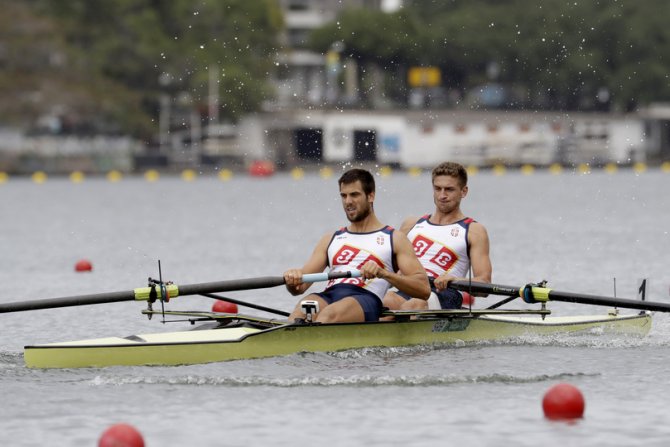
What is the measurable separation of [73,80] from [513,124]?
3092 cm

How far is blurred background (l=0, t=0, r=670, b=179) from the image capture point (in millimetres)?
83250

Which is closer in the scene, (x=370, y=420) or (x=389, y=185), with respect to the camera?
(x=370, y=420)

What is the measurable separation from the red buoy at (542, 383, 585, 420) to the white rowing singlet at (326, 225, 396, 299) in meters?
2.87

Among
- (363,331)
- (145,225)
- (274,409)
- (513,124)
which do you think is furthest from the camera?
(513,124)

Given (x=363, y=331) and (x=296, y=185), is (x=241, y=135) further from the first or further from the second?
(x=363, y=331)

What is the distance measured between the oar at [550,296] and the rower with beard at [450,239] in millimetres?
573

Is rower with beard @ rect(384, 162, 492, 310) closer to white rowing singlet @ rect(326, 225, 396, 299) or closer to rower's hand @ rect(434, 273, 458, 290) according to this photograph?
rower's hand @ rect(434, 273, 458, 290)

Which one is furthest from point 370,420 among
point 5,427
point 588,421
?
point 5,427

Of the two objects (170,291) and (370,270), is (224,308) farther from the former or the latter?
(370,270)

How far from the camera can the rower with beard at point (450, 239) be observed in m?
15.1

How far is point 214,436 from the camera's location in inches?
445

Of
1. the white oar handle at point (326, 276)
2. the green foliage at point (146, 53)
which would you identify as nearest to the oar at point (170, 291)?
the white oar handle at point (326, 276)

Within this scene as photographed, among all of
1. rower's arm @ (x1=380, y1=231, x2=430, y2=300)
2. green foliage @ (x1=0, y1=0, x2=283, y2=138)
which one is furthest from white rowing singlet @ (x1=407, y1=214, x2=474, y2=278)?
green foliage @ (x1=0, y1=0, x2=283, y2=138)

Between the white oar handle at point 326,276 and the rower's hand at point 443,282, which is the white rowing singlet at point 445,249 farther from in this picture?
the white oar handle at point 326,276
